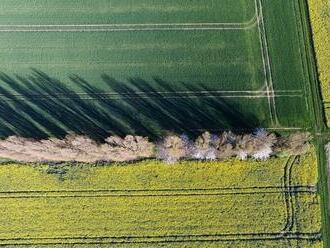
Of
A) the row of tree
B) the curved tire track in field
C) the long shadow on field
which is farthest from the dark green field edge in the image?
the long shadow on field

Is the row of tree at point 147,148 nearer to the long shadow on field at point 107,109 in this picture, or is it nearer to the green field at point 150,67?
the long shadow on field at point 107,109

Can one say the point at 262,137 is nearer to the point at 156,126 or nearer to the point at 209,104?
the point at 209,104

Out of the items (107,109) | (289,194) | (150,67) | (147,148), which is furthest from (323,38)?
(107,109)

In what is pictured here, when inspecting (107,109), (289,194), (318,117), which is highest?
(107,109)

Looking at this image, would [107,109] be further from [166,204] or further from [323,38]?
[323,38]

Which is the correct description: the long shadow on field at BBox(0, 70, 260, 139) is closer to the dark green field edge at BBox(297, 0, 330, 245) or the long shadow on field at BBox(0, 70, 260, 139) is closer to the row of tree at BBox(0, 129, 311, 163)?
the row of tree at BBox(0, 129, 311, 163)
